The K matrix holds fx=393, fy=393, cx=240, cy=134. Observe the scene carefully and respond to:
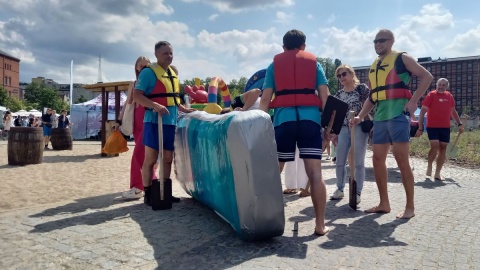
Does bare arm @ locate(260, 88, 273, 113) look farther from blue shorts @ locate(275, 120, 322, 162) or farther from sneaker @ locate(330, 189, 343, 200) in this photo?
sneaker @ locate(330, 189, 343, 200)

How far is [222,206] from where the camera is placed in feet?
12.1

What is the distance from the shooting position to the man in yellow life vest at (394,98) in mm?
4375

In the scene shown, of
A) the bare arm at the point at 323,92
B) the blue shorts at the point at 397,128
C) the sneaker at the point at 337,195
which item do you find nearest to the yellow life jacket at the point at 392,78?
the blue shorts at the point at 397,128

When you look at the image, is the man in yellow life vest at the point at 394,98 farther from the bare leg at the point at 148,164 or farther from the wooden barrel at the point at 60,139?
the wooden barrel at the point at 60,139

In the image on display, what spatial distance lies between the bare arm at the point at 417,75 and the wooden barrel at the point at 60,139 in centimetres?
1434

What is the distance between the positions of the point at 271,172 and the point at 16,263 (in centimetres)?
206

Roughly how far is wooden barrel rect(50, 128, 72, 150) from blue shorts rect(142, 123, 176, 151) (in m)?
12.1

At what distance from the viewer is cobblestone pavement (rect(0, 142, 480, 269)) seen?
2.97 meters

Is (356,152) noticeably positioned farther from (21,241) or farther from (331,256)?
(21,241)

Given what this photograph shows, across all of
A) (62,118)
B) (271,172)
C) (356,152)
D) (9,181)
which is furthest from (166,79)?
(62,118)

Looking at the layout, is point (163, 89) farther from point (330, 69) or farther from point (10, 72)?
point (10, 72)

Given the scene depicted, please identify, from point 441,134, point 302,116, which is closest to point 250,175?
point 302,116

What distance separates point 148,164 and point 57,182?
10.7 feet

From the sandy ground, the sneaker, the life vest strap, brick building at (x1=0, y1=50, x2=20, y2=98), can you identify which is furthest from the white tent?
brick building at (x1=0, y1=50, x2=20, y2=98)
